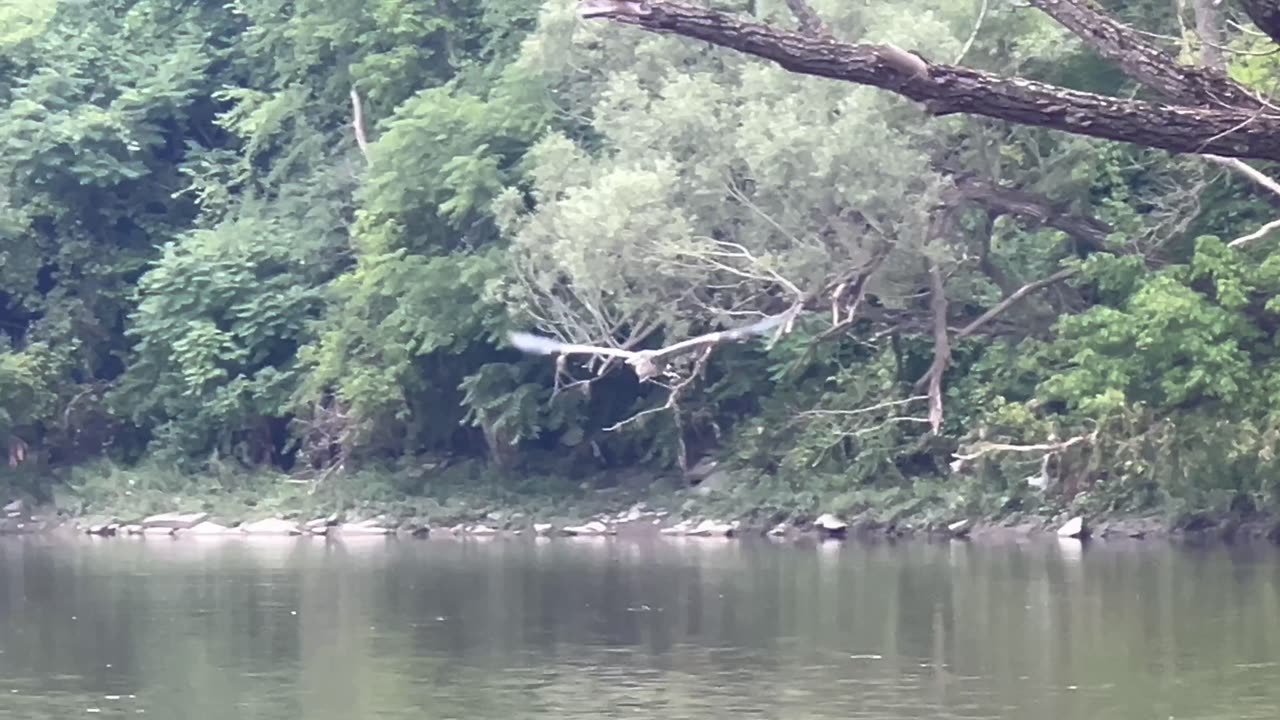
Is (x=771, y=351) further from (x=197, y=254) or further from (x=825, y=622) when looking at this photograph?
(x=825, y=622)

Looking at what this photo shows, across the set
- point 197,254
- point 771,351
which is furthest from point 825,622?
point 197,254

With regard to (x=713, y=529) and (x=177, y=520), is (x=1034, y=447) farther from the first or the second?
(x=177, y=520)

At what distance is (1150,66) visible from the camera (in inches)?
316

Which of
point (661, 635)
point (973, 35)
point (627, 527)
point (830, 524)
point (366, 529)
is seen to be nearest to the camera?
point (661, 635)

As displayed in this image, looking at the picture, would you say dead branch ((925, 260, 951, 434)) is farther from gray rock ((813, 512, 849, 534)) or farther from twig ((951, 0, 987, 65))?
twig ((951, 0, 987, 65))

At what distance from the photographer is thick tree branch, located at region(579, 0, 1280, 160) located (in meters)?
7.66

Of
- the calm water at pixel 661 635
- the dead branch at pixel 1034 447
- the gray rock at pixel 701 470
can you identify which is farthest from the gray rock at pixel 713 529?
the dead branch at pixel 1034 447

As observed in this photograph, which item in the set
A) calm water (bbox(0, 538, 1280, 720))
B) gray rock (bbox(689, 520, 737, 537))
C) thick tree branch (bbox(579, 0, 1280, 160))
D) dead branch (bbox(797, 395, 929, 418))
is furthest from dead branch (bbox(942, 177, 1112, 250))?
thick tree branch (bbox(579, 0, 1280, 160))

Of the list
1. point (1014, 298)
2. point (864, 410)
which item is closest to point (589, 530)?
point (864, 410)

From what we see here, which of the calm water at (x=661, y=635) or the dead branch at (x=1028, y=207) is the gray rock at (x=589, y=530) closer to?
the calm water at (x=661, y=635)

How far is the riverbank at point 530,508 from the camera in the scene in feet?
103

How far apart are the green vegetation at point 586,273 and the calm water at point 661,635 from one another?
2.67 meters

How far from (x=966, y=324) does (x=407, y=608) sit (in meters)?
12.1

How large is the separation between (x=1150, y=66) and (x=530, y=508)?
2863cm
